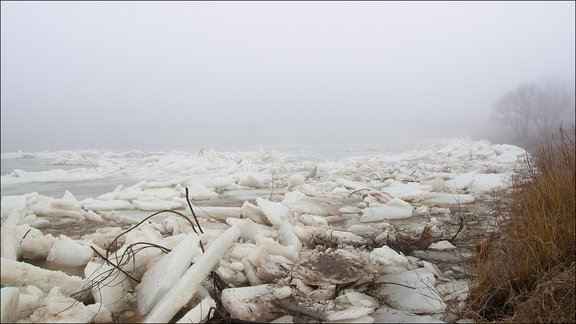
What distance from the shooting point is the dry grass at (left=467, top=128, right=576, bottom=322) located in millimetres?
1407

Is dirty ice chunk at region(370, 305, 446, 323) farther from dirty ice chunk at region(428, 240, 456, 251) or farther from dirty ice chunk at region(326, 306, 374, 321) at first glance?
dirty ice chunk at region(428, 240, 456, 251)

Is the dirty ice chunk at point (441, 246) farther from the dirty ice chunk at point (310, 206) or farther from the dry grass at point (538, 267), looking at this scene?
the dirty ice chunk at point (310, 206)

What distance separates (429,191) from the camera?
14.2 feet

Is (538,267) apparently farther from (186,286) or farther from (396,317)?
(186,286)

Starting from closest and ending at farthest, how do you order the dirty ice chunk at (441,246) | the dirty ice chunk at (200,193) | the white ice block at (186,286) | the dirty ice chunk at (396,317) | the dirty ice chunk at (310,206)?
the white ice block at (186,286)
the dirty ice chunk at (396,317)
the dirty ice chunk at (441,246)
the dirty ice chunk at (310,206)
the dirty ice chunk at (200,193)

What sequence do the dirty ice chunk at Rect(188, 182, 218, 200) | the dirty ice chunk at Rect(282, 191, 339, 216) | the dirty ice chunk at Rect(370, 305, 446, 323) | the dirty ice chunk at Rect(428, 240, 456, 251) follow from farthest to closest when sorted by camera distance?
1. the dirty ice chunk at Rect(188, 182, 218, 200)
2. the dirty ice chunk at Rect(282, 191, 339, 216)
3. the dirty ice chunk at Rect(428, 240, 456, 251)
4. the dirty ice chunk at Rect(370, 305, 446, 323)

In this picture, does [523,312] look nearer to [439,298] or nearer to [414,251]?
[439,298]

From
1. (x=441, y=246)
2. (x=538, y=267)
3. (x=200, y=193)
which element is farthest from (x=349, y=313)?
(x=200, y=193)

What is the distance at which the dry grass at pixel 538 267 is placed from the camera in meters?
1.41

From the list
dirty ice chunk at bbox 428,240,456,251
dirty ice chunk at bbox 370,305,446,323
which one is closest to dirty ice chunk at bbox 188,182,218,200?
dirty ice chunk at bbox 428,240,456,251

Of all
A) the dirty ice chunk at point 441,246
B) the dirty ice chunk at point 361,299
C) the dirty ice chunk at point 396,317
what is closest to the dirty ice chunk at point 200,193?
the dirty ice chunk at point 441,246

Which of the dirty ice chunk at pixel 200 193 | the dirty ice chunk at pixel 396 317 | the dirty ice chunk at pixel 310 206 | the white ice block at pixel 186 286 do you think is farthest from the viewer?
the dirty ice chunk at pixel 200 193

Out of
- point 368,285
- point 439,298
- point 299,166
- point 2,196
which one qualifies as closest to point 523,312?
point 439,298

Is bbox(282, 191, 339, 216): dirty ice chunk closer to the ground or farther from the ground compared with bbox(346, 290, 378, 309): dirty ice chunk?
closer to the ground
